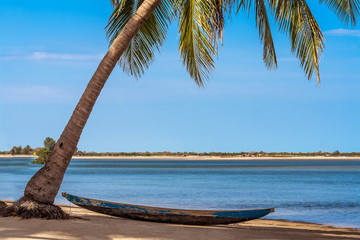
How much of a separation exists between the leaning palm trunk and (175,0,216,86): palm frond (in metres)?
1.41

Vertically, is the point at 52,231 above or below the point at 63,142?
below

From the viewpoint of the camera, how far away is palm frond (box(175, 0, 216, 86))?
480 inches

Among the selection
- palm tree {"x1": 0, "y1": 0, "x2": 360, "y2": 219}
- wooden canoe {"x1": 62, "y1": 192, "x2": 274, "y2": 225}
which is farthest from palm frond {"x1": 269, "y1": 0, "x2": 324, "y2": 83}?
wooden canoe {"x1": 62, "y1": 192, "x2": 274, "y2": 225}

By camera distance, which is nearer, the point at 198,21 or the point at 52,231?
the point at 52,231

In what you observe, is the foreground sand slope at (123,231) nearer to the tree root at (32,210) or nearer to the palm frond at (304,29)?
the tree root at (32,210)

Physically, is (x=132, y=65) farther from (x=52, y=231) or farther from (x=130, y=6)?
(x=52, y=231)

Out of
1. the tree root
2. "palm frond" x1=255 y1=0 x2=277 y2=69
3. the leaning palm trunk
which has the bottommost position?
the tree root

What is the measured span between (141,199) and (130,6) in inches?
572

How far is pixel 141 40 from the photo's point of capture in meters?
14.4

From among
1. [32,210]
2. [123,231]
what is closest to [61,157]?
[32,210]

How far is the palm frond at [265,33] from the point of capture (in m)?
13.0

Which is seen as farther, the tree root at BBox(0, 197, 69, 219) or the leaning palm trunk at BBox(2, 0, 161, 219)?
the leaning palm trunk at BBox(2, 0, 161, 219)

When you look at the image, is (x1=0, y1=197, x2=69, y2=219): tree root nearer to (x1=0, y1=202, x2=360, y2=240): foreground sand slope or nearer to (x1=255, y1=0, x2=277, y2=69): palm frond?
(x1=0, y1=202, x2=360, y2=240): foreground sand slope

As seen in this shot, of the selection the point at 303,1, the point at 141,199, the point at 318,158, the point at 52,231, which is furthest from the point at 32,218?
the point at 318,158
